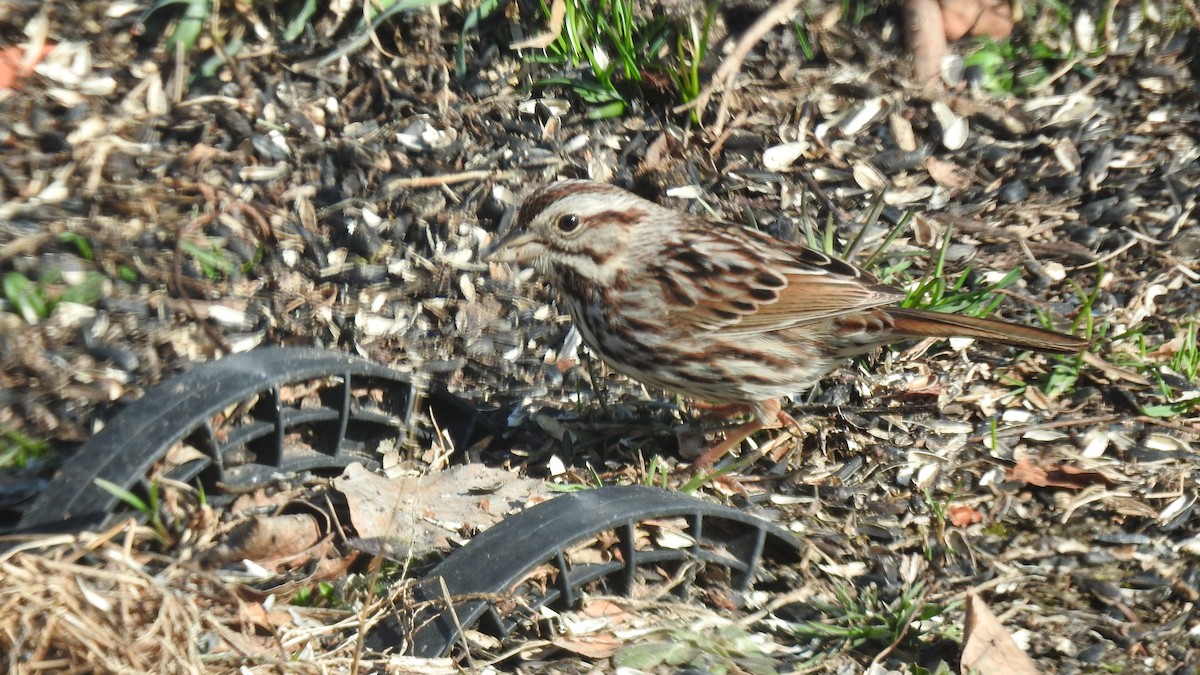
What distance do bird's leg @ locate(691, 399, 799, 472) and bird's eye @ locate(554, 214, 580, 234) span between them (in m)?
0.86

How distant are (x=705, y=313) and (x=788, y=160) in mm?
1062

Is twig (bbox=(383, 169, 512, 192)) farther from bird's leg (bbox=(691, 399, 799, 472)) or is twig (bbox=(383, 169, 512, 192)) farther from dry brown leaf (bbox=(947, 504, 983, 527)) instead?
dry brown leaf (bbox=(947, 504, 983, 527))

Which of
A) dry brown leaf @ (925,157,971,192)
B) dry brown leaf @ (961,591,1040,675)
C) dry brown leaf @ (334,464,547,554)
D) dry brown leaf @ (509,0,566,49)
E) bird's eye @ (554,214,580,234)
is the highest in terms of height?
dry brown leaf @ (509,0,566,49)

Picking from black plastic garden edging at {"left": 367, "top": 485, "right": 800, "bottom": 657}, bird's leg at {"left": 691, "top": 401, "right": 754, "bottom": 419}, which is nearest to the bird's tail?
bird's leg at {"left": 691, "top": 401, "right": 754, "bottom": 419}

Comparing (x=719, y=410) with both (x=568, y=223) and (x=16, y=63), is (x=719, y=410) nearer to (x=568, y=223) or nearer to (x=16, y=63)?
(x=568, y=223)

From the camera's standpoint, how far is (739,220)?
17.9 feet

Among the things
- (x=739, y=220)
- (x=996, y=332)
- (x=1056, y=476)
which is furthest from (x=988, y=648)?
(x=739, y=220)

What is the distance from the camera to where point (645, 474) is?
459 cm

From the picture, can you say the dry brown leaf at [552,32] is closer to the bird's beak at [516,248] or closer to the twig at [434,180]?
the twig at [434,180]

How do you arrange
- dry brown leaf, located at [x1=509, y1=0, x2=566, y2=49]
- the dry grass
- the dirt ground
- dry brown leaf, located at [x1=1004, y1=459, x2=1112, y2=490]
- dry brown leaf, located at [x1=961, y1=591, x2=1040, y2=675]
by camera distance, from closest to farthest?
the dry grass → dry brown leaf, located at [x1=961, y1=591, x2=1040, y2=675] → the dirt ground → dry brown leaf, located at [x1=1004, y1=459, x2=1112, y2=490] → dry brown leaf, located at [x1=509, y1=0, x2=566, y2=49]

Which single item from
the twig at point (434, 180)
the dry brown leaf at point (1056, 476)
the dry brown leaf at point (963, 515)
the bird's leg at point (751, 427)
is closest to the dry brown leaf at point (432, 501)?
the bird's leg at point (751, 427)

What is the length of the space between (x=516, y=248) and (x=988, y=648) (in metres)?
2.01

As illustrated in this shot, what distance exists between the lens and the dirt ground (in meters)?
4.16

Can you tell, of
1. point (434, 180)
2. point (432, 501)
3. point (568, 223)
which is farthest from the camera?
point (434, 180)
